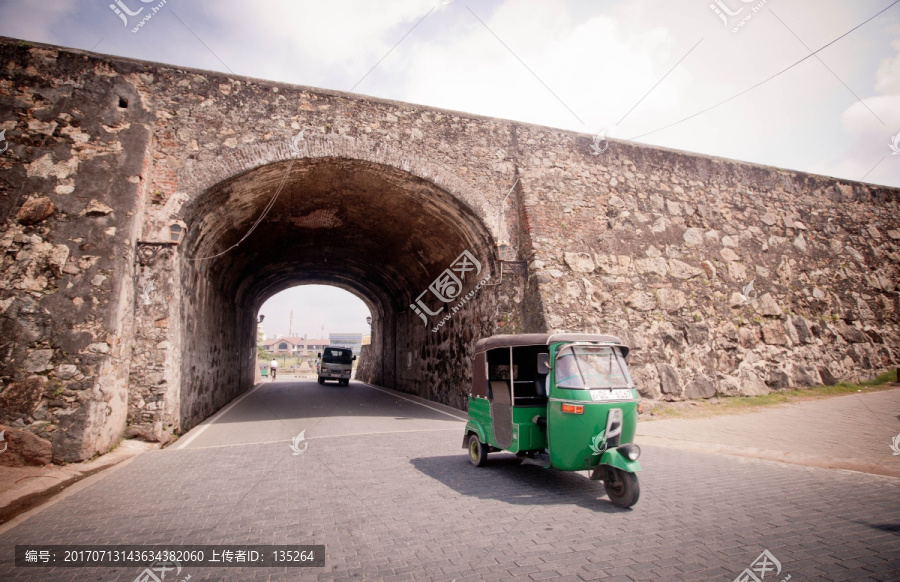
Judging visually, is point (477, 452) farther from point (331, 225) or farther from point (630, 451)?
point (331, 225)

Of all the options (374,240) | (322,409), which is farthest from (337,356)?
(322,409)

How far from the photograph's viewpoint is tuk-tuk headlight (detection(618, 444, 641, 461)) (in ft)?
14.5

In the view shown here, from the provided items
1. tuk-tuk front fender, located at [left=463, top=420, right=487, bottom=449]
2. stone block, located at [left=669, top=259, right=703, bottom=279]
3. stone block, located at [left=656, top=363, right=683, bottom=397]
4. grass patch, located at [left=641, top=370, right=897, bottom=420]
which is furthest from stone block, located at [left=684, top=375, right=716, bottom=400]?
tuk-tuk front fender, located at [left=463, top=420, right=487, bottom=449]

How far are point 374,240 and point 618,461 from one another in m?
12.4

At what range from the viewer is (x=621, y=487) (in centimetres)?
448

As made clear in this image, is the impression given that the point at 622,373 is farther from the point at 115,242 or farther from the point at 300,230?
the point at 300,230

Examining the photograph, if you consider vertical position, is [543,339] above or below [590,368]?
above

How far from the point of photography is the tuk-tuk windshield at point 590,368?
16.5ft

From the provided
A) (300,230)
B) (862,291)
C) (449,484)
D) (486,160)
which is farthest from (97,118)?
(862,291)

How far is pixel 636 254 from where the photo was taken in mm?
11672

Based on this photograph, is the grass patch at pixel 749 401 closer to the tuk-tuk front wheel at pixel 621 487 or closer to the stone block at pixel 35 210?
the tuk-tuk front wheel at pixel 621 487

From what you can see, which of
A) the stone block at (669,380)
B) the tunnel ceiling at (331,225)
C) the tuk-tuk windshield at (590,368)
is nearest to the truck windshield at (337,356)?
the tunnel ceiling at (331,225)

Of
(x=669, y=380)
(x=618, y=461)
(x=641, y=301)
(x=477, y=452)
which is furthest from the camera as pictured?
(x=641, y=301)

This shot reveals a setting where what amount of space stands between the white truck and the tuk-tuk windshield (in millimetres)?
21657
